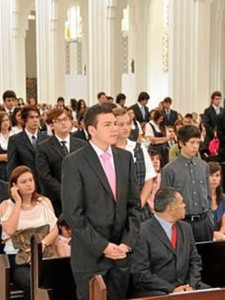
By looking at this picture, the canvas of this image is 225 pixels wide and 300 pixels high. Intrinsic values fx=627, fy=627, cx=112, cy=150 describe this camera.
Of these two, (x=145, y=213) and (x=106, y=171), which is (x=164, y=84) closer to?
(x=145, y=213)

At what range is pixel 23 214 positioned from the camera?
559 centimetres

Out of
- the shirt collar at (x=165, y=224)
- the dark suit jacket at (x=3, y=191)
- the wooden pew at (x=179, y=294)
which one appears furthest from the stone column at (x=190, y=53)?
the wooden pew at (x=179, y=294)

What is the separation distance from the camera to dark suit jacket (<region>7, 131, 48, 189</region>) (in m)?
6.73

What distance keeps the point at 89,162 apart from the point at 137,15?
862 inches

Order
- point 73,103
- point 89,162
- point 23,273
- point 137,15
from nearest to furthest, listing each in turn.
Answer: point 89,162, point 23,273, point 73,103, point 137,15

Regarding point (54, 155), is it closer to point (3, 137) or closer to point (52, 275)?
point (52, 275)

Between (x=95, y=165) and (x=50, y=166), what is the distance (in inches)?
78.6

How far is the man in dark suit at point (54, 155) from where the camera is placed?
611 cm

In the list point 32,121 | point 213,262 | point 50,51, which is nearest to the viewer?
point 213,262

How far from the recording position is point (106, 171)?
428cm

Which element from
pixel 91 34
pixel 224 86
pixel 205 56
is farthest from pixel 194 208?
pixel 224 86

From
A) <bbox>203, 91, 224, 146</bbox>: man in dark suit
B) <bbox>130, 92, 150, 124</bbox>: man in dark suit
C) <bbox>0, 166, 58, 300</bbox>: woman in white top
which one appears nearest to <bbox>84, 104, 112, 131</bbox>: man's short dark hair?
<bbox>0, 166, 58, 300</bbox>: woman in white top

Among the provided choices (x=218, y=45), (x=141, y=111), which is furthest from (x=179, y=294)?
(x=218, y=45)

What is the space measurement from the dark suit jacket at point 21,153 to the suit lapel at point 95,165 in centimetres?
252
